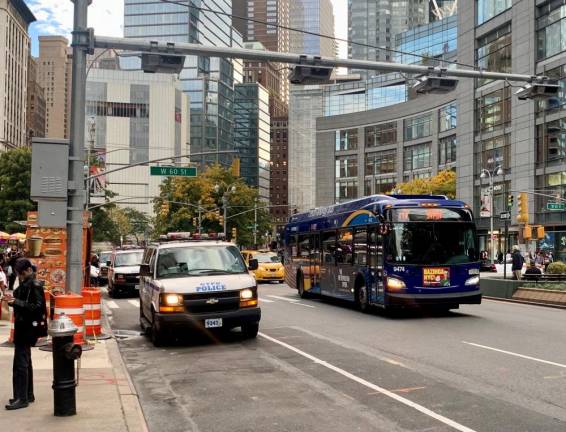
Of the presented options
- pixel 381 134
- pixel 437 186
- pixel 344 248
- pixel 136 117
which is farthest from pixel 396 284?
pixel 136 117

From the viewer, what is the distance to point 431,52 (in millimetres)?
105750

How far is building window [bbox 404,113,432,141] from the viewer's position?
9388 centimetres

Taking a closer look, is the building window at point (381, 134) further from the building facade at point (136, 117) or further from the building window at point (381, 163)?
the building facade at point (136, 117)

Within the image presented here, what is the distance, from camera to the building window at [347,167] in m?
112

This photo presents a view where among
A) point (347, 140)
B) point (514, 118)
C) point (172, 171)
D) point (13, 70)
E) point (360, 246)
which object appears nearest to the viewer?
point (360, 246)

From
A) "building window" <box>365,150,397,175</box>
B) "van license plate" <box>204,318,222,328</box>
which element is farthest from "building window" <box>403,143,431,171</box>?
"van license plate" <box>204,318,222,328</box>

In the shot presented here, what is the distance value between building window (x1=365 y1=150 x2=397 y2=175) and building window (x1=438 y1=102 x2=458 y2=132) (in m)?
14.7

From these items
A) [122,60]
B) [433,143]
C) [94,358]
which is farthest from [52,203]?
[122,60]

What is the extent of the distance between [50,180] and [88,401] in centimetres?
528

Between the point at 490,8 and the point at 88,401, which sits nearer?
the point at 88,401

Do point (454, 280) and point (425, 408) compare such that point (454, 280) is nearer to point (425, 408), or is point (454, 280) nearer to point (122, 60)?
point (425, 408)

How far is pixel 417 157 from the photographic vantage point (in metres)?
97.5

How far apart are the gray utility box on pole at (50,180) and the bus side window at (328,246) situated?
1053 cm

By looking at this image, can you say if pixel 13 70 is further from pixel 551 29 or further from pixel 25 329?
pixel 25 329
